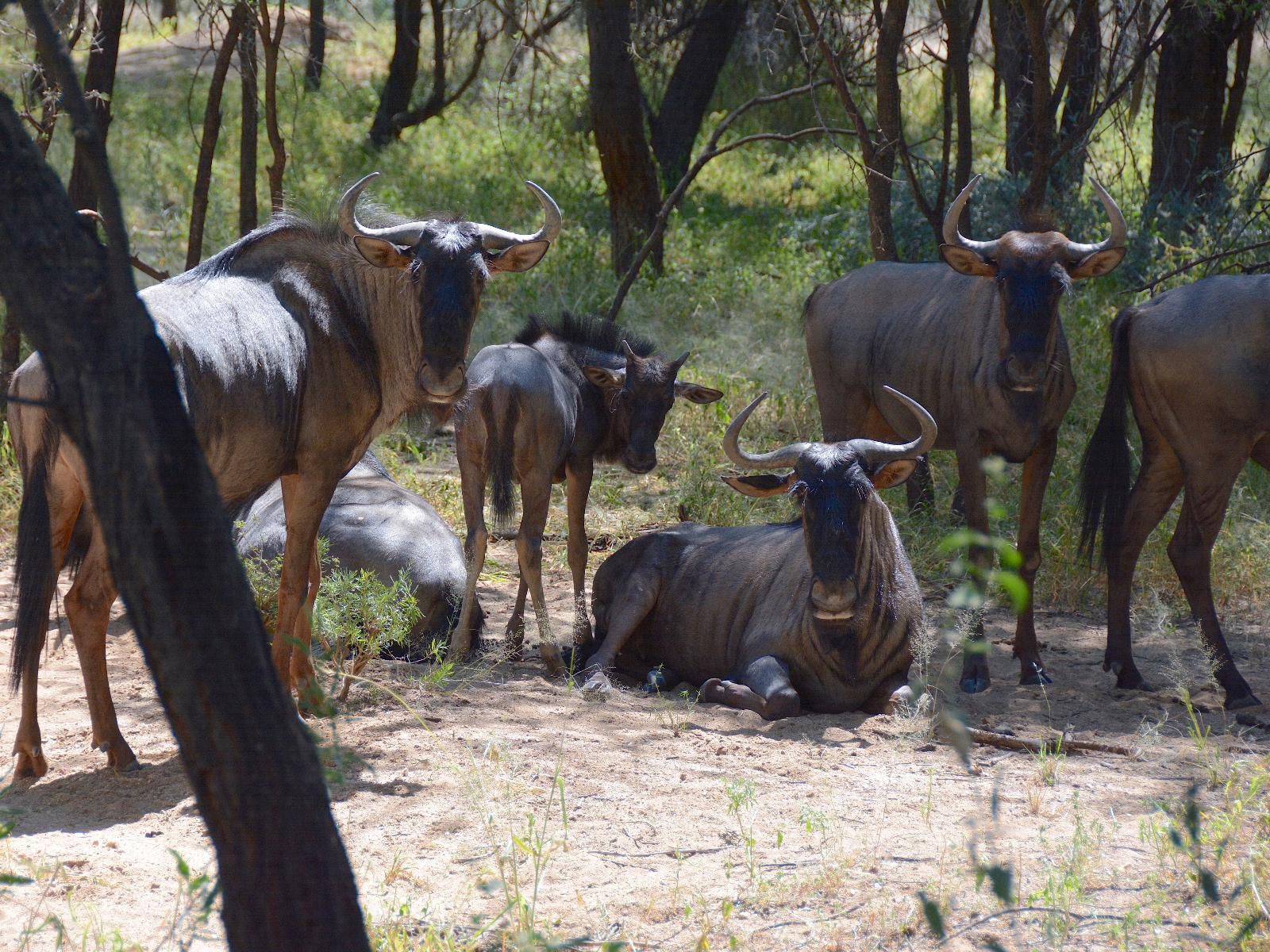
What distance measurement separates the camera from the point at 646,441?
300 inches

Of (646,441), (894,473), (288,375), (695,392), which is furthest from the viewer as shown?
(695,392)

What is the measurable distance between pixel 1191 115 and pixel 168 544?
37.8 ft

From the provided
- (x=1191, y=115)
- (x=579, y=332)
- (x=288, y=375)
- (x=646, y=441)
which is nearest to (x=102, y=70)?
(x=579, y=332)

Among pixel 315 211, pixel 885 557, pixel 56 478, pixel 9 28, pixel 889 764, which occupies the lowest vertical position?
pixel 889 764

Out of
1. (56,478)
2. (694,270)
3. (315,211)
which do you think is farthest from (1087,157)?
(56,478)

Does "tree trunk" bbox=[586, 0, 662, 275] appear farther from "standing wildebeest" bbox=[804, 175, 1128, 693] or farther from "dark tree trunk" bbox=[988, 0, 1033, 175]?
"standing wildebeest" bbox=[804, 175, 1128, 693]

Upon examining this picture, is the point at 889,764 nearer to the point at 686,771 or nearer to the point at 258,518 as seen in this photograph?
the point at 686,771

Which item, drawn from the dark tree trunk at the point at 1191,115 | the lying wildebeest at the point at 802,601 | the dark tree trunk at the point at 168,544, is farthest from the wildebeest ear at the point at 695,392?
the dark tree trunk at the point at 1191,115

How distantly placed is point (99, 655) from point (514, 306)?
7511 millimetres

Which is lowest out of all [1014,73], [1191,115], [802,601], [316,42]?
[802,601]

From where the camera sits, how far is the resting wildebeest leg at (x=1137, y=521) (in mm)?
6730

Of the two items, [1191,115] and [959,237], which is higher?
[1191,115]

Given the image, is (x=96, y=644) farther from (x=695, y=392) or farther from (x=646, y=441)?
(x=695, y=392)

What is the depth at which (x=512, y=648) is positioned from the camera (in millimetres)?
6945
